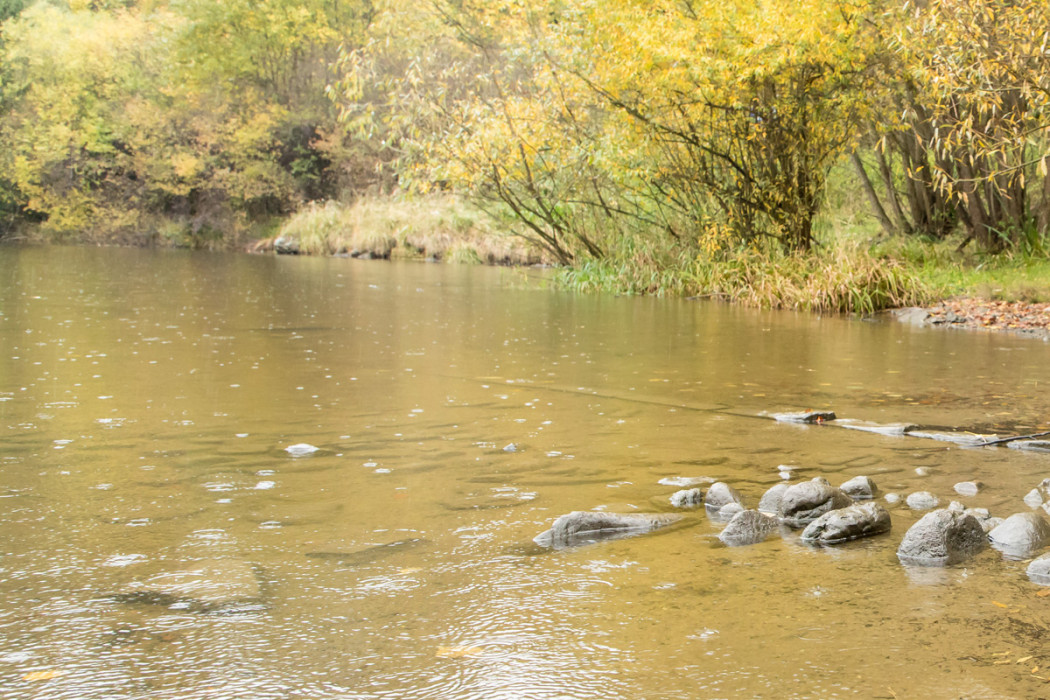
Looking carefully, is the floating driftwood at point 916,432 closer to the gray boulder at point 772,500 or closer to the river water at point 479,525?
the river water at point 479,525

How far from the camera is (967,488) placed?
4141 mm

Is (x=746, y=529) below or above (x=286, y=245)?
below

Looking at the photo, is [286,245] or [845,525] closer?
[845,525]

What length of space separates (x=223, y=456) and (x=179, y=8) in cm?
4250

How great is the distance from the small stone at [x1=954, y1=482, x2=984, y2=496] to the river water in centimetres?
10

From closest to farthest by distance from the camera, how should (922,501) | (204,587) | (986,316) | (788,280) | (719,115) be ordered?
(204,587)
(922,501)
(986,316)
(788,280)
(719,115)

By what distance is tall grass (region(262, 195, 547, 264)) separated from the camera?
27.7 m

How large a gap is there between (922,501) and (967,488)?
1.15ft

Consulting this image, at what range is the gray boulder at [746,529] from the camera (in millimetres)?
3545

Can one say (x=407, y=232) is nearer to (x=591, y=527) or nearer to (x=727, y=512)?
(x=727, y=512)

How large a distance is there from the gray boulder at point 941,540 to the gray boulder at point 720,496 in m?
0.70

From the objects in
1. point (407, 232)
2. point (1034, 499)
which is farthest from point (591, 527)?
point (407, 232)

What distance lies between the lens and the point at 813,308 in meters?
14.5

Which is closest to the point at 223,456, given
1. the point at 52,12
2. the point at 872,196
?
the point at 872,196
